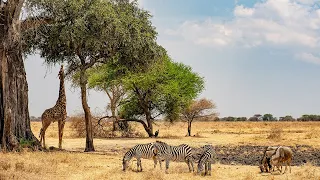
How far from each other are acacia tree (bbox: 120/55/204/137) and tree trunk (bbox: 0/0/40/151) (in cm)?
1982

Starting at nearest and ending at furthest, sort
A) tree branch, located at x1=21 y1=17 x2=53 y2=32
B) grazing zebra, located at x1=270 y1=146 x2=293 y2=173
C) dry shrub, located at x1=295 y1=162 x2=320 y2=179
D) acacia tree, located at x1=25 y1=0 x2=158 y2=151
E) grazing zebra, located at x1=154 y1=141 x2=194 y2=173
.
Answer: dry shrub, located at x1=295 y1=162 x2=320 y2=179, grazing zebra, located at x1=154 y1=141 x2=194 y2=173, grazing zebra, located at x1=270 y1=146 x2=293 y2=173, tree branch, located at x1=21 y1=17 x2=53 y2=32, acacia tree, located at x1=25 y1=0 x2=158 y2=151

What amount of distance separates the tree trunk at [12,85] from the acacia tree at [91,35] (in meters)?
1.19

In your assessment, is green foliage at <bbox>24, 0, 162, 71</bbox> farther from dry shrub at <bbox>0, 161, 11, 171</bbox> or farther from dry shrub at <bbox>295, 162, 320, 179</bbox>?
dry shrub at <bbox>295, 162, 320, 179</bbox>

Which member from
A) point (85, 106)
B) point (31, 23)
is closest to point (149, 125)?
point (85, 106)

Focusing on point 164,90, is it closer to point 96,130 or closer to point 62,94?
point 96,130

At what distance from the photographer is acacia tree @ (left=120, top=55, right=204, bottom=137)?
4181 centimetres

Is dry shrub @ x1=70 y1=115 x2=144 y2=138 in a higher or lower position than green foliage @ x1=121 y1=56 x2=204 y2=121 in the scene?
lower

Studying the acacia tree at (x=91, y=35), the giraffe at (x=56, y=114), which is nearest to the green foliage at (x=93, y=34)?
the acacia tree at (x=91, y=35)

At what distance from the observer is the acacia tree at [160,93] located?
41.8 metres

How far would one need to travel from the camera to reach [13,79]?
20.1m

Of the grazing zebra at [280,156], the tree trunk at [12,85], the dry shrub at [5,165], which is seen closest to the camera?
the dry shrub at [5,165]

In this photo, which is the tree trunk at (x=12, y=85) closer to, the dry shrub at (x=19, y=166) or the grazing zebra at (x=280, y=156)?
the dry shrub at (x=19, y=166)

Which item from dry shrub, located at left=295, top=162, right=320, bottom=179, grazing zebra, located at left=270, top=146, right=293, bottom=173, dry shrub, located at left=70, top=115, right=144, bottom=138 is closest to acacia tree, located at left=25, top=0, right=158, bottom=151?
grazing zebra, located at left=270, top=146, right=293, bottom=173

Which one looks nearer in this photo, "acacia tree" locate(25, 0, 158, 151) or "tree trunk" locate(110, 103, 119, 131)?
"acacia tree" locate(25, 0, 158, 151)
